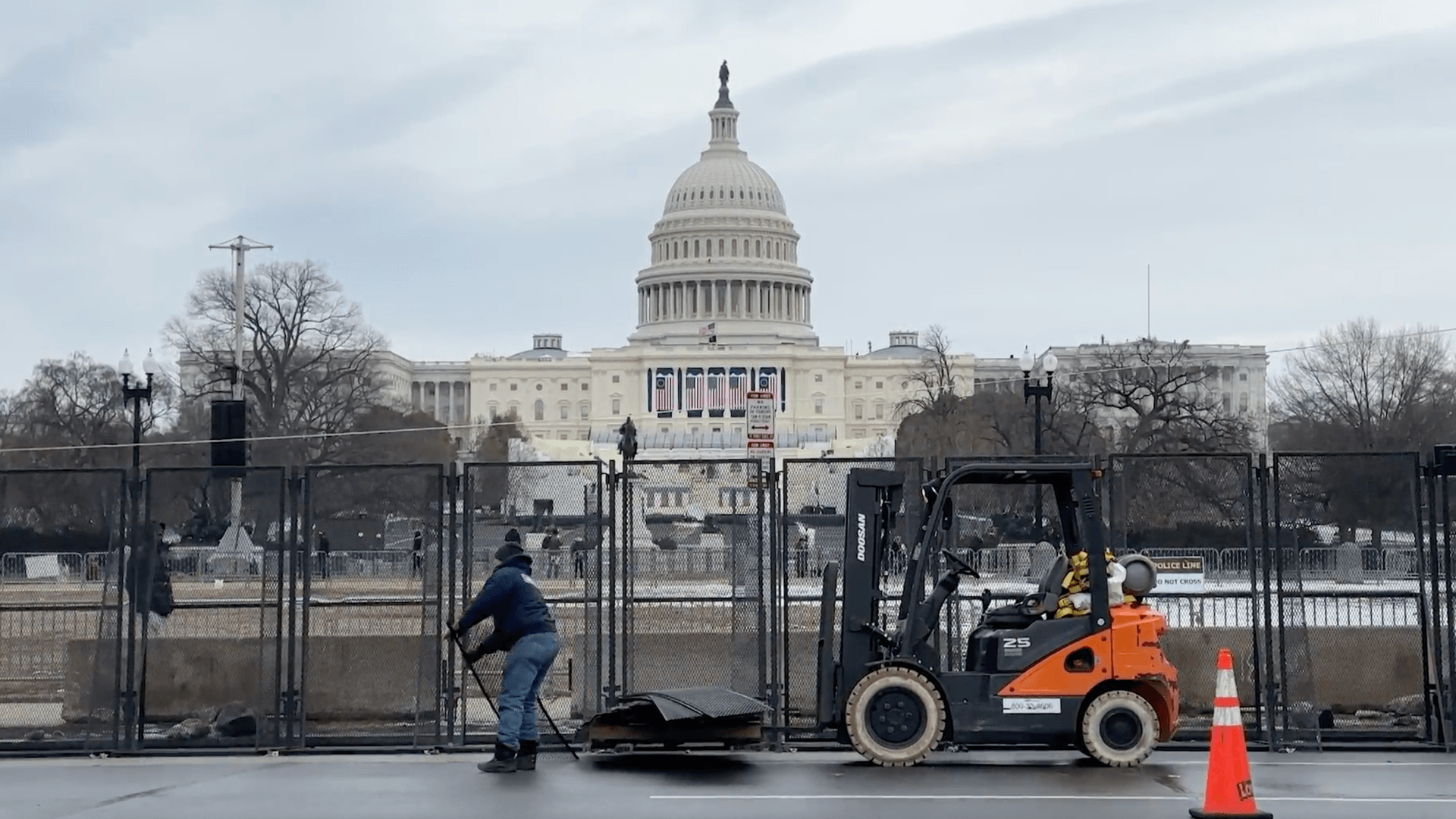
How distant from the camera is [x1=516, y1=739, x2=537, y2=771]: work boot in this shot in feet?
45.6

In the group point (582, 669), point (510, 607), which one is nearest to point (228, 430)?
point (582, 669)

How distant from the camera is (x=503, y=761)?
45.3ft

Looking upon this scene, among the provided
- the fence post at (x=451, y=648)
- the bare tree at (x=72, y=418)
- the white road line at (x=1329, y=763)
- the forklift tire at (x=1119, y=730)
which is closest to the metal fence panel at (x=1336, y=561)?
the white road line at (x=1329, y=763)

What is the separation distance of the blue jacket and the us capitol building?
13488 cm

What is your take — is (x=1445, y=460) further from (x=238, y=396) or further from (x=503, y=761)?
(x=238, y=396)

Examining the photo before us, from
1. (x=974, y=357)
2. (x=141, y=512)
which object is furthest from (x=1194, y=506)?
(x=974, y=357)

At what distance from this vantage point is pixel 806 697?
1738cm

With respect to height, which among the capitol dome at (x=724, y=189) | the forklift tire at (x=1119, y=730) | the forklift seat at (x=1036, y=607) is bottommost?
the forklift tire at (x=1119, y=730)

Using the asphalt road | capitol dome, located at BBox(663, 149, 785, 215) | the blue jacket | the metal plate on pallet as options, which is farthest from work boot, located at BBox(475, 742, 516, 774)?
capitol dome, located at BBox(663, 149, 785, 215)

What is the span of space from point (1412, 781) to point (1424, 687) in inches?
91.7

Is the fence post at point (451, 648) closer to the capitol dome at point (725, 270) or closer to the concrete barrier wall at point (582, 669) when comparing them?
the concrete barrier wall at point (582, 669)

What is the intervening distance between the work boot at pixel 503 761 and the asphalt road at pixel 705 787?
0.34 ft

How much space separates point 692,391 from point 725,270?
11021mm

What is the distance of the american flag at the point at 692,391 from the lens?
517ft
